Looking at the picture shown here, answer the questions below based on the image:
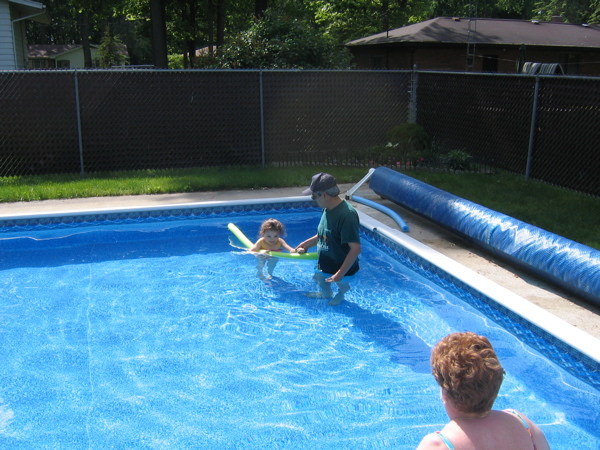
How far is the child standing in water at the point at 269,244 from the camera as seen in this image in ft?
21.1

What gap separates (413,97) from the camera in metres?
12.8

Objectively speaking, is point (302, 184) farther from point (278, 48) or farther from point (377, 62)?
point (377, 62)

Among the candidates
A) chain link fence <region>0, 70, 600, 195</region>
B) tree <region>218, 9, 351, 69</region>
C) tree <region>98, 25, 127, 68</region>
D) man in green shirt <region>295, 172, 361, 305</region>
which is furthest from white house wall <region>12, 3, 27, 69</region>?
tree <region>98, 25, 127, 68</region>

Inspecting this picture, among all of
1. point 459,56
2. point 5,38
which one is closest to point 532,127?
point 459,56

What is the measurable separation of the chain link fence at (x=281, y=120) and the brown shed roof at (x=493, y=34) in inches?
372

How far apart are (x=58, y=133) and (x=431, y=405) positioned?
8912 millimetres

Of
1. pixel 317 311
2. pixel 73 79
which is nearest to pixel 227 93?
pixel 73 79

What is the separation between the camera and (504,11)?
164 ft

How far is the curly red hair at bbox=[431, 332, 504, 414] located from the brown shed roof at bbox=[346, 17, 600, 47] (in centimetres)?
2000

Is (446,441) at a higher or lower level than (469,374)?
lower

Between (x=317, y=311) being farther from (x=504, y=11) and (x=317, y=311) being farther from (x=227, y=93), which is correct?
(x=504, y=11)

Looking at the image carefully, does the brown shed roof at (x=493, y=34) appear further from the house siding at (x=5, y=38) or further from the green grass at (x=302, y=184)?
the house siding at (x=5, y=38)

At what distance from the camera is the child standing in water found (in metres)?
6.44

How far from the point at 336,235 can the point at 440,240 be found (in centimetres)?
206
